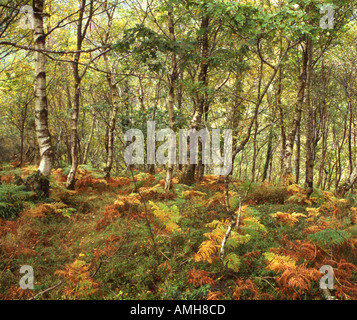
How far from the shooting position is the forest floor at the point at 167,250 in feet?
12.0

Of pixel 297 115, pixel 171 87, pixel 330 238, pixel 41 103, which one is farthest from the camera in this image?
pixel 297 115

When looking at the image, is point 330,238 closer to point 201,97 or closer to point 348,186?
point 348,186

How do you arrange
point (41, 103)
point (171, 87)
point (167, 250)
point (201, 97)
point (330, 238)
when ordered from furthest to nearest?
point (201, 97), point (171, 87), point (41, 103), point (167, 250), point (330, 238)

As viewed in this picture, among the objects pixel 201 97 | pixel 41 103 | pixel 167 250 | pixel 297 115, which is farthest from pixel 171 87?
pixel 167 250

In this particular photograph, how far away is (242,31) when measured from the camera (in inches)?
254

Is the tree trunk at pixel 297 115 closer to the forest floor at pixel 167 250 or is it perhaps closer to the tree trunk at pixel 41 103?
the forest floor at pixel 167 250

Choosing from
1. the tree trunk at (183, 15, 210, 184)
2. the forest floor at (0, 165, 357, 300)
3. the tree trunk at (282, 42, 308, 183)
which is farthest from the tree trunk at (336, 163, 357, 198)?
the tree trunk at (183, 15, 210, 184)

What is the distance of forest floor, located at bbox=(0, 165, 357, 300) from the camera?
12.0 ft

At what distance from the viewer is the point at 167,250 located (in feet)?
16.2

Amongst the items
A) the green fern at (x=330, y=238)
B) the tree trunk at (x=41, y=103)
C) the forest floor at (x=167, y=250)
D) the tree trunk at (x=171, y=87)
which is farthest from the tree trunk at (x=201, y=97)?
the green fern at (x=330, y=238)

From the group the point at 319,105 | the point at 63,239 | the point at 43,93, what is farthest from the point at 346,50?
the point at 63,239

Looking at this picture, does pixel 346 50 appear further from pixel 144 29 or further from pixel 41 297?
pixel 41 297

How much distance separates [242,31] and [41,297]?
295 inches

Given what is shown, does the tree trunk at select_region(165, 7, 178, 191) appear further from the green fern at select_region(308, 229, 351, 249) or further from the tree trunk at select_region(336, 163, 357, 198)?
the tree trunk at select_region(336, 163, 357, 198)
